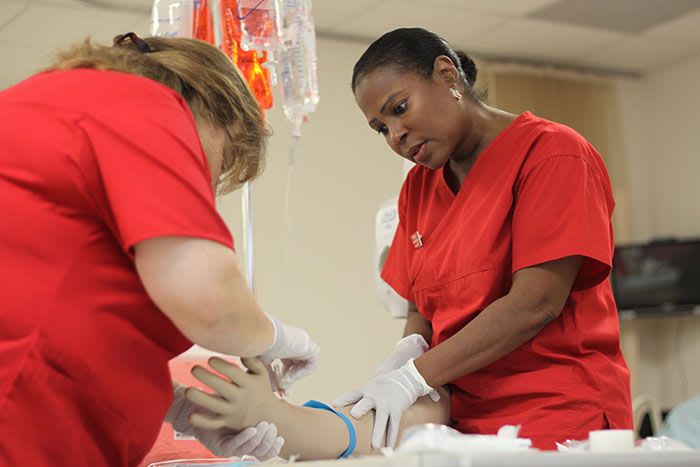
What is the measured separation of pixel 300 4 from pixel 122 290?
1239 mm

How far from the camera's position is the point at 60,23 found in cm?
461

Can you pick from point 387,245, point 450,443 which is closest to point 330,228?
point 387,245

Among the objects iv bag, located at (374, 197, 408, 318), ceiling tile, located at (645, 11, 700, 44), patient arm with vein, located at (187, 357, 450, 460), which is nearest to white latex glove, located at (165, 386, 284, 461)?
patient arm with vein, located at (187, 357, 450, 460)

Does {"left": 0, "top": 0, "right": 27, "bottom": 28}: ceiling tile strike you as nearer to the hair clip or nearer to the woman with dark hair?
the woman with dark hair

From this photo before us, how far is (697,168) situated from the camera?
601cm

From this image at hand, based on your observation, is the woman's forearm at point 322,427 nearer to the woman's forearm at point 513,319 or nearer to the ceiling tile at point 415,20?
the woman's forearm at point 513,319

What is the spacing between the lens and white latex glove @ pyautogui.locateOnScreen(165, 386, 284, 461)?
4.58 feet

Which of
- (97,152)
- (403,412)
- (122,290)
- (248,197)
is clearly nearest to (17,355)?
(122,290)

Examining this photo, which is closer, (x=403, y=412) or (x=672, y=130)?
(x=403, y=412)

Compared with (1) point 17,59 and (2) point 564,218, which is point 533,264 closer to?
(2) point 564,218

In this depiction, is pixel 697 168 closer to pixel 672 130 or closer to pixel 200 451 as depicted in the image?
pixel 672 130

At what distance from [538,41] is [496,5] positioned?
710 mm

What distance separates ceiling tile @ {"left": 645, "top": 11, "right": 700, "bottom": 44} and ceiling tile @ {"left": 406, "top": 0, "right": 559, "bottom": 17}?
0.88m

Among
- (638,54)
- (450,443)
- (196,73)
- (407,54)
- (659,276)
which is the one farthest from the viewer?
(638,54)
